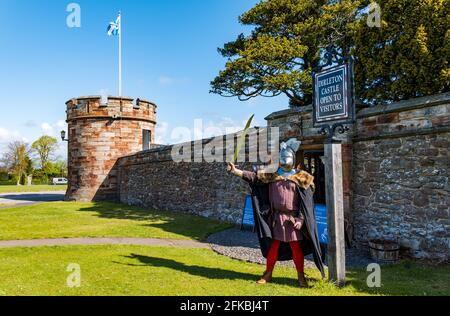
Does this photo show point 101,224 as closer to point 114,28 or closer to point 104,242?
point 104,242

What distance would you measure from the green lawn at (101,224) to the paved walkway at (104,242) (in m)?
0.50

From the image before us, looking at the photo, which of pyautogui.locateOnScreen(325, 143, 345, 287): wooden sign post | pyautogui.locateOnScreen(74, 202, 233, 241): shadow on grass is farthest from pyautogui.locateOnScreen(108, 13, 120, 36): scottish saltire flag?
pyautogui.locateOnScreen(325, 143, 345, 287): wooden sign post

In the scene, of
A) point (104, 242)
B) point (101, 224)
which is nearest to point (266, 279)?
point (104, 242)

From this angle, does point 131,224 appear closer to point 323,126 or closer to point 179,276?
point 179,276

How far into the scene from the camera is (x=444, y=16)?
11.4 meters

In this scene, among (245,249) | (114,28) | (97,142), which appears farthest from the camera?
(114,28)

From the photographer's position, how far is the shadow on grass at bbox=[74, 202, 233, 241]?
11023 millimetres

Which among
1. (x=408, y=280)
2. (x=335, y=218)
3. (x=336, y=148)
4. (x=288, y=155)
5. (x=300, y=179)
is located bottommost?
(x=408, y=280)

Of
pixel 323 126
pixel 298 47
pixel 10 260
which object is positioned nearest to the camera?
pixel 323 126

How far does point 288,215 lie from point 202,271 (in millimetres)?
2023

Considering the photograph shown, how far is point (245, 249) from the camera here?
27.7ft

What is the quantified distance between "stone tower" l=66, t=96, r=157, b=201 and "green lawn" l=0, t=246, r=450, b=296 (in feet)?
44.5
